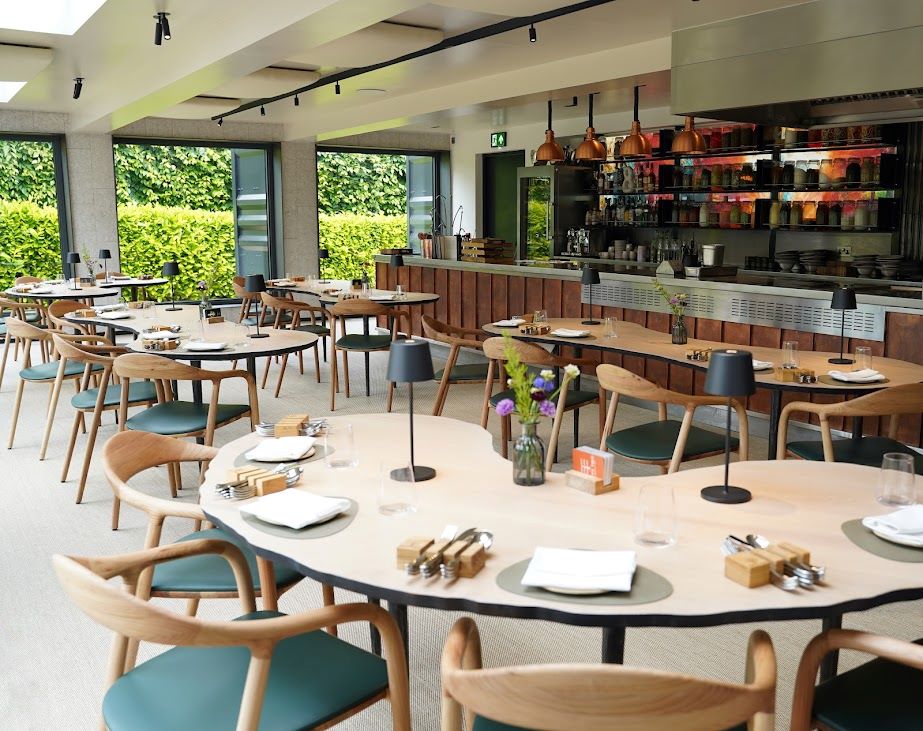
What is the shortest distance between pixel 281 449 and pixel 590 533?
1.14m

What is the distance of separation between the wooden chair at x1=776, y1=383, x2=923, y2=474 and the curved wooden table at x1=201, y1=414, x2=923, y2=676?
985 mm

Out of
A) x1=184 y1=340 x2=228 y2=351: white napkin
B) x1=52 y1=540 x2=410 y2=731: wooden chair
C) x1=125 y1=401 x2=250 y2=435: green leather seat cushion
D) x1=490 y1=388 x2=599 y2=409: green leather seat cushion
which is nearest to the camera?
x1=52 y1=540 x2=410 y2=731: wooden chair

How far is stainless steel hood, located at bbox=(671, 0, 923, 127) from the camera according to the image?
4879 millimetres

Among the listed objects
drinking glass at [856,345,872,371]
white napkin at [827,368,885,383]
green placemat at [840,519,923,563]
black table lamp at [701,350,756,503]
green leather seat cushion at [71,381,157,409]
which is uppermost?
black table lamp at [701,350,756,503]

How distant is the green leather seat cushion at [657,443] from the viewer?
153 inches

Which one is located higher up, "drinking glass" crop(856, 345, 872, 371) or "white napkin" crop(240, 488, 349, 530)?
"drinking glass" crop(856, 345, 872, 371)

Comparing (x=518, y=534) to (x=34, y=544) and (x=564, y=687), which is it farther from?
(x=34, y=544)

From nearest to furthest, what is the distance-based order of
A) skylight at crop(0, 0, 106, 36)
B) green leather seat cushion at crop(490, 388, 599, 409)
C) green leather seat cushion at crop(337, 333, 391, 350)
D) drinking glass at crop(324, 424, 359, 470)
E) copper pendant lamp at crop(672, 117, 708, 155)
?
drinking glass at crop(324, 424, 359, 470)
green leather seat cushion at crop(490, 388, 599, 409)
skylight at crop(0, 0, 106, 36)
green leather seat cushion at crop(337, 333, 391, 350)
copper pendant lamp at crop(672, 117, 708, 155)

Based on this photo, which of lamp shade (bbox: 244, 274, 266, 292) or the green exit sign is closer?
lamp shade (bbox: 244, 274, 266, 292)

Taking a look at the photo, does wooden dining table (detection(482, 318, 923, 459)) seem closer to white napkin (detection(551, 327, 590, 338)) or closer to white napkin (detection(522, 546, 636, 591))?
white napkin (detection(551, 327, 590, 338))

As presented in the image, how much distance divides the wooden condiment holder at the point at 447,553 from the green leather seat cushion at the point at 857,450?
2308 millimetres

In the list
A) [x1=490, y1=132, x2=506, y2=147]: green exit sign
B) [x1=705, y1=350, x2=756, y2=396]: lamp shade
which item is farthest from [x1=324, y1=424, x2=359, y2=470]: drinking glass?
[x1=490, y1=132, x2=506, y2=147]: green exit sign

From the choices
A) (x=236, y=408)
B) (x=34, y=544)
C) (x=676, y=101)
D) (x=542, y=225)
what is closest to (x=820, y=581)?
(x=236, y=408)

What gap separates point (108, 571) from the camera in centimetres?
199
